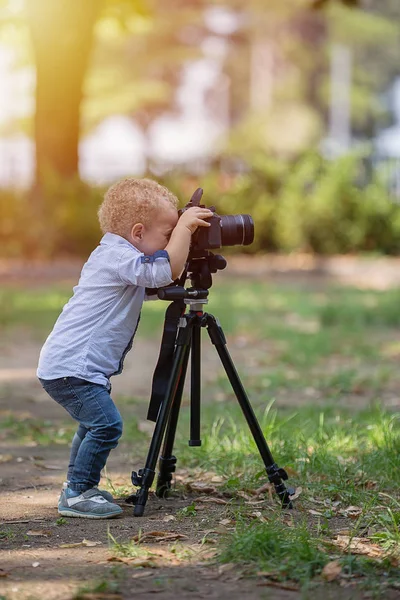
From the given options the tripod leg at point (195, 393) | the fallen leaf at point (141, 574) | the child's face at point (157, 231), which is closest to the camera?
the fallen leaf at point (141, 574)

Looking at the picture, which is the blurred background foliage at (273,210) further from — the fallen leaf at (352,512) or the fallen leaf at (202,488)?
the fallen leaf at (352,512)

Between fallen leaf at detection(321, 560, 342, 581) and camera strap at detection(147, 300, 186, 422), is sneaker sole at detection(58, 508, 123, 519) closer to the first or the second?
camera strap at detection(147, 300, 186, 422)

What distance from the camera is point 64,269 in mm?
16266

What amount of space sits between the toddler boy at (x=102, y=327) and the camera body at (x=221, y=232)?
95 mm

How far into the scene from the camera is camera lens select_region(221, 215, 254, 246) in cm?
430

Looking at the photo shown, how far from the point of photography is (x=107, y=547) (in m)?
3.92

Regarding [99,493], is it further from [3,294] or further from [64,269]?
[64,269]

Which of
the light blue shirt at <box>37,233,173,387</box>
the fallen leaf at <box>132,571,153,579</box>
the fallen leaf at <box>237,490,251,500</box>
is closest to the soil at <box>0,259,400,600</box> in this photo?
the fallen leaf at <box>132,571,153,579</box>

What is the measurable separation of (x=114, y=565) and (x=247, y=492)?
1.15 metres

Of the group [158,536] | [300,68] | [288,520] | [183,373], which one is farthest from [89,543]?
[300,68]

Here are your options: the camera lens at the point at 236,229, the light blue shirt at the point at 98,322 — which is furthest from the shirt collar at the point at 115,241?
the camera lens at the point at 236,229

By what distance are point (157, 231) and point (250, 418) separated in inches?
31.4

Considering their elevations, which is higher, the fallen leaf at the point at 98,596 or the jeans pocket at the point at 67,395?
the jeans pocket at the point at 67,395

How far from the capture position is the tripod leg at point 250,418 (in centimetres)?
442
